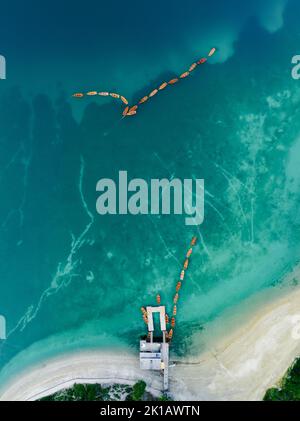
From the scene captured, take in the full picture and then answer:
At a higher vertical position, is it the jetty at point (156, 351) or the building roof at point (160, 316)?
the building roof at point (160, 316)

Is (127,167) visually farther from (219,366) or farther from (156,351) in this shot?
(219,366)

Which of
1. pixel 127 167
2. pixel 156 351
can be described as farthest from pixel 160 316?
pixel 127 167

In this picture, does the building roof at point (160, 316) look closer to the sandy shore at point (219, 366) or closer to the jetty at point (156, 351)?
the jetty at point (156, 351)

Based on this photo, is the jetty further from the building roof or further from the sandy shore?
the sandy shore

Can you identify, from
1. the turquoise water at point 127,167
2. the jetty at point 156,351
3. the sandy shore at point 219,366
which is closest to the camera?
the jetty at point 156,351

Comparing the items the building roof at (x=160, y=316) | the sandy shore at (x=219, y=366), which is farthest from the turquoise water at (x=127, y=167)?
the sandy shore at (x=219, y=366)

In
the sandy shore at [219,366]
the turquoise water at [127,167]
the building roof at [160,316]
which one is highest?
the turquoise water at [127,167]

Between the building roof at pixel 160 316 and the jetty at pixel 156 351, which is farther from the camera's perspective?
the building roof at pixel 160 316
